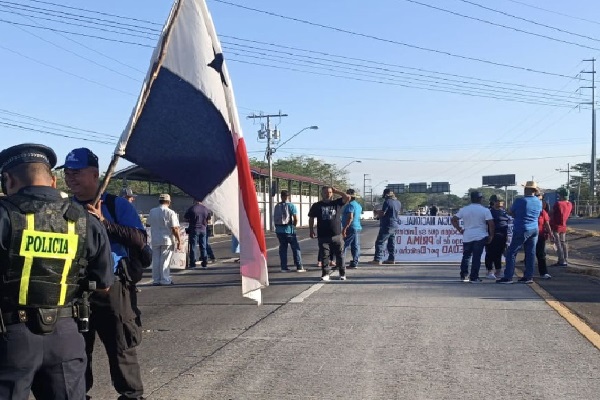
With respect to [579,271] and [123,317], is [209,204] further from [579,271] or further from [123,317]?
[579,271]

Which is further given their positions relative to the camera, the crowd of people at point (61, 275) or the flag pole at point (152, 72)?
the flag pole at point (152, 72)

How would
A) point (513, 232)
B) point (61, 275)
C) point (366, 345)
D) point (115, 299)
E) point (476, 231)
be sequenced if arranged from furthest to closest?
point (476, 231) < point (513, 232) < point (366, 345) < point (115, 299) < point (61, 275)

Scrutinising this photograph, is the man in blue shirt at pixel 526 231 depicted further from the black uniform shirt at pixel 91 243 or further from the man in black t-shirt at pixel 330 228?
the black uniform shirt at pixel 91 243

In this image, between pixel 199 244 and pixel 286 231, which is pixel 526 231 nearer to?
pixel 286 231

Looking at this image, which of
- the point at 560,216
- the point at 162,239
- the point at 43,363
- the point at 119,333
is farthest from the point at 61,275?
the point at 560,216

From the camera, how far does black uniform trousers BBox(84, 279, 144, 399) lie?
13.8ft

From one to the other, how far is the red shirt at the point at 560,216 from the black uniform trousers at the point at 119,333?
1280 cm

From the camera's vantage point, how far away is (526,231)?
12016 mm

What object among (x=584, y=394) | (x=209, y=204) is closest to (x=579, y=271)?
(x=584, y=394)

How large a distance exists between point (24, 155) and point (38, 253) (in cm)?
54

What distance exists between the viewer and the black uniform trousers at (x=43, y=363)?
2.93 m

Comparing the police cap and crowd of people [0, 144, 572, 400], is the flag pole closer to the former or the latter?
crowd of people [0, 144, 572, 400]

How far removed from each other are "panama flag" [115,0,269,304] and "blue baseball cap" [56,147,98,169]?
23 centimetres

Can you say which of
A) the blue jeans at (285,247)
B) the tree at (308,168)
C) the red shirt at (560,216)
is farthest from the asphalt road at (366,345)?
the tree at (308,168)
